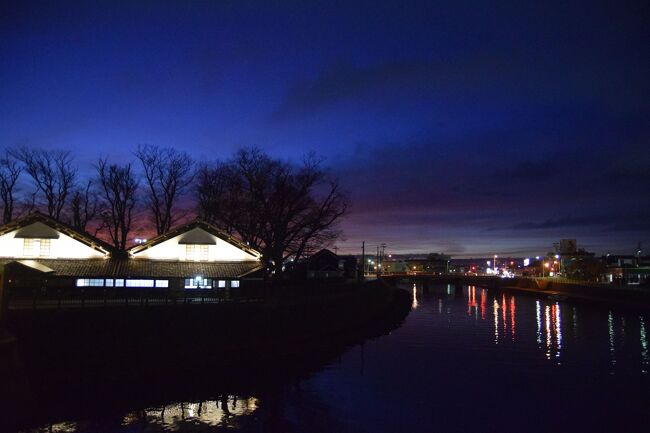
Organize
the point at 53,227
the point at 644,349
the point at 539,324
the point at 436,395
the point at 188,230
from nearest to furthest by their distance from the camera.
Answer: the point at 436,395 < the point at 644,349 < the point at 53,227 < the point at 188,230 < the point at 539,324

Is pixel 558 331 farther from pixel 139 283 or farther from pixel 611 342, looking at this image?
pixel 139 283

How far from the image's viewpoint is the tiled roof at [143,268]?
36.5 meters

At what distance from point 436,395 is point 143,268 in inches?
966

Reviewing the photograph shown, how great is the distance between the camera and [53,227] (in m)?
39.0

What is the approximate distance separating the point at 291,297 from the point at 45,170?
3858 centimetres

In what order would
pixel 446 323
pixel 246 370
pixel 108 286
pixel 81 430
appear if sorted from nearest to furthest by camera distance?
pixel 81 430 < pixel 246 370 < pixel 108 286 < pixel 446 323

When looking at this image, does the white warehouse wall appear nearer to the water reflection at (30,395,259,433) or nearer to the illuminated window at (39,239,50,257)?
the illuminated window at (39,239,50,257)

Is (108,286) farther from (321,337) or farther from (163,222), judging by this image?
(163,222)

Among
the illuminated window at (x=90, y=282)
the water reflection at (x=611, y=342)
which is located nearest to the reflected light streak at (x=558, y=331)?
the water reflection at (x=611, y=342)

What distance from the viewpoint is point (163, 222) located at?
61875 millimetres

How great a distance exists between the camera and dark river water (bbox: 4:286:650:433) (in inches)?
794

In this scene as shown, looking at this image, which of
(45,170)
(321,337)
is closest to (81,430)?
(321,337)

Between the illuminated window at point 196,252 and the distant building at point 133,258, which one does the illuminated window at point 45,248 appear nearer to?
the distant building at point 133,258

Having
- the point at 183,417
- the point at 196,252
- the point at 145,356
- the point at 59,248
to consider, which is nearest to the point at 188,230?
the point at 196,252
